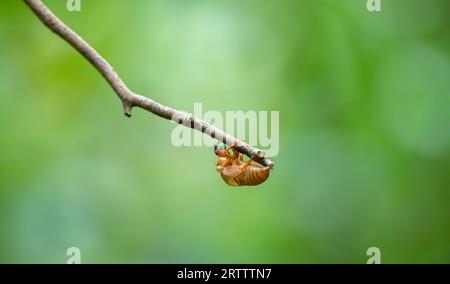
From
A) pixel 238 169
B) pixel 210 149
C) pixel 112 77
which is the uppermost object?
pixel 210 149

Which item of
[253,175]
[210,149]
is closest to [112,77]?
[253,175]

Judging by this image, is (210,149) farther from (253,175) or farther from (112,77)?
(112,77)

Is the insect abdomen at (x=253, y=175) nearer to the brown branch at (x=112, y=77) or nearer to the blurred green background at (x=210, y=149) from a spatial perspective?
the brown branch at (x=112, y=77)

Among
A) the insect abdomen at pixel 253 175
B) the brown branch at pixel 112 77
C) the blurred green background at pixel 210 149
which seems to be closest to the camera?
the brown branch at pixel 112 77

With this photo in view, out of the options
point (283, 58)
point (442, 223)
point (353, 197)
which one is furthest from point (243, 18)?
point (442, 223)

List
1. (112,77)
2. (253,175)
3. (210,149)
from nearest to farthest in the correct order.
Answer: (112,77) < (253,175) < (210,149)

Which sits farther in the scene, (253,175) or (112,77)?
(253,175)

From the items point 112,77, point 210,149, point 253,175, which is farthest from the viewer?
point 210,149

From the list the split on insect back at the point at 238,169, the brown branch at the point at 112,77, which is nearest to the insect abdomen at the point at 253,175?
the split on insect back at the point at 238,169

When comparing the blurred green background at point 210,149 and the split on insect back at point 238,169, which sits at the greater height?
the blurred green background at point 210,149
